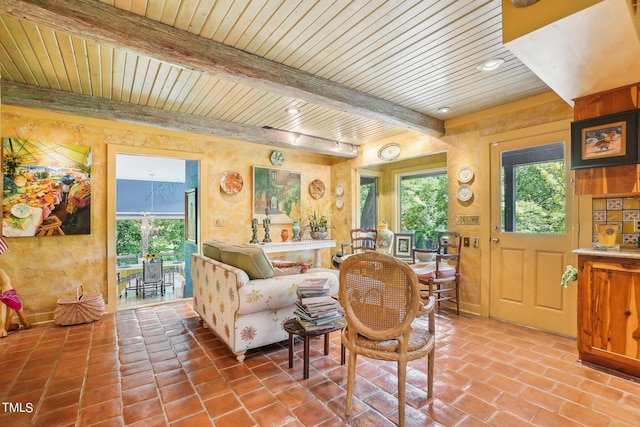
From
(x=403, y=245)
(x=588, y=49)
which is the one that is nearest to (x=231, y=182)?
(x=403, y=245)

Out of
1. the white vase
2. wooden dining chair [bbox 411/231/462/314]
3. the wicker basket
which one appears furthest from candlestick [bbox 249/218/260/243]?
wooden dining chair [bbox 411/231/462/314]

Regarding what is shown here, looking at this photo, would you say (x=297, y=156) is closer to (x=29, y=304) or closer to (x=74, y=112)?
(x=74, y=112)

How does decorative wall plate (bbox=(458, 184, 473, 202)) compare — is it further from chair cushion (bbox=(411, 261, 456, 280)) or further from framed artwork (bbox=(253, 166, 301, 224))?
framed artwork (bbox=(253, 166, 301, 224))

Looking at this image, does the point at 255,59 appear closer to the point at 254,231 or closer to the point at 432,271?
the point at 254,231

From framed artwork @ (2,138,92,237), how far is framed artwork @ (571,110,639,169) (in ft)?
17.4

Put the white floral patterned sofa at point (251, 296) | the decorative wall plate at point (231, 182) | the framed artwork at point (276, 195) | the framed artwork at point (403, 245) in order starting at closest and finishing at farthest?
the white floral patterned sofa at point (251, 296) < the framed artwork at point (403, 245) < the decorative wall plate at point (231, 182) < the framed artwork at point (276, 195)

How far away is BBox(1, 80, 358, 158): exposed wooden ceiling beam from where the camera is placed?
9.68 feet

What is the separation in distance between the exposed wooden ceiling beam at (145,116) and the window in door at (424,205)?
5.84 ft

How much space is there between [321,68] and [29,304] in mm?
4255

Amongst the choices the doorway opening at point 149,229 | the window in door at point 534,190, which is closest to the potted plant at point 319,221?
the doorway opening at point 149,229

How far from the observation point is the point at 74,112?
3.21 metres

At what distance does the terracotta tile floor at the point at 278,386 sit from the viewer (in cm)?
179

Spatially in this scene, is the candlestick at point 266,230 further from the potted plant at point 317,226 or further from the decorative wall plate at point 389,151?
the decorative wall plate at point 389,151

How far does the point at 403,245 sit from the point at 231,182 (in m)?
2.94
